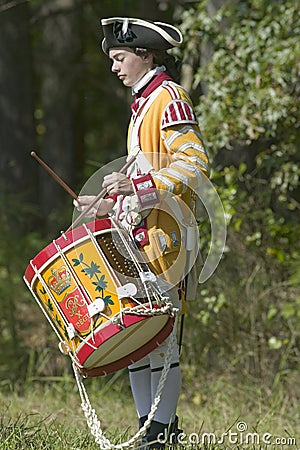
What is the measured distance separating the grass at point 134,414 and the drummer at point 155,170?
10.6 inches

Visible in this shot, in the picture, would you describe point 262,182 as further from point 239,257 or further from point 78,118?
point 78,118

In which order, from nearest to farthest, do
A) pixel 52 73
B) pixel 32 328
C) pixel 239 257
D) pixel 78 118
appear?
pixel 239 257
pixel 32 328
pixel 52 73
pixel 78 118

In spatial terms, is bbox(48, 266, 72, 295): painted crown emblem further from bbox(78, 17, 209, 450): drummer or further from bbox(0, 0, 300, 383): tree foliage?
bbox(0, 0, 300, 383): tree foliage

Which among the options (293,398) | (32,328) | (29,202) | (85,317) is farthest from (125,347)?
(29,202)

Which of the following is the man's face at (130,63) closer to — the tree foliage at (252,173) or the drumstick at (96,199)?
the drumstick at (96,199)

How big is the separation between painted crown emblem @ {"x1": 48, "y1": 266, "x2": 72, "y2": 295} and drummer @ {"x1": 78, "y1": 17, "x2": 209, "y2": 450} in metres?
0.29

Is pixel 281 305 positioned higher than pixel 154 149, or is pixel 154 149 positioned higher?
pixel 154 149

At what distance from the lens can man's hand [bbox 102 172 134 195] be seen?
3.53 metres

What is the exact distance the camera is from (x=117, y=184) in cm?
353

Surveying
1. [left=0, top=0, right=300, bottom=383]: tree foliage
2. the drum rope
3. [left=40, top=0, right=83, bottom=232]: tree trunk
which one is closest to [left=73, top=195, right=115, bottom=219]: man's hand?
the drum rope

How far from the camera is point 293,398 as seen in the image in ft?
19.3

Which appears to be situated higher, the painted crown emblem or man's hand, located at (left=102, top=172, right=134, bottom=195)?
man's hand, located at (left=102, top=172, right=134, bottom=195)

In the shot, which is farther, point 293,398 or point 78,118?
point 78,118

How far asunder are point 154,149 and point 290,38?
2.51 metres
